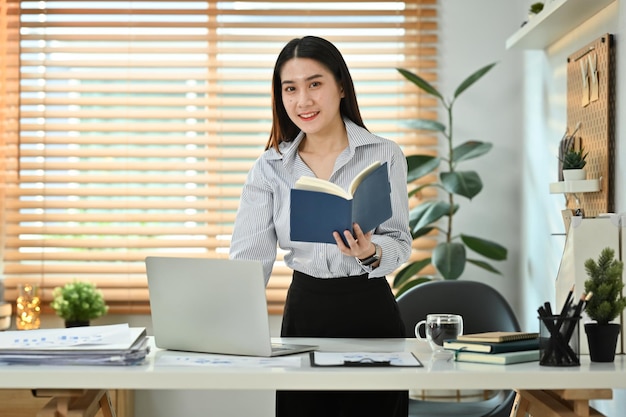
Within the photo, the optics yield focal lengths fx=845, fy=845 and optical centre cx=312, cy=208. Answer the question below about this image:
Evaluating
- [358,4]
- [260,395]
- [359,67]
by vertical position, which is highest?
[358,4]

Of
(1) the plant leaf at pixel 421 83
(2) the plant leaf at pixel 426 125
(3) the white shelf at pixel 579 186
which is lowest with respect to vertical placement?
(3) the white shelf at pixel 579 186

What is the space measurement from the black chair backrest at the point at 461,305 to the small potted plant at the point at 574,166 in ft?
1.48

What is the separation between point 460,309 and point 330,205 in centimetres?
120

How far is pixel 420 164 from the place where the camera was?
3.60 meters

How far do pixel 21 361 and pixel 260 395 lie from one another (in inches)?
88.8

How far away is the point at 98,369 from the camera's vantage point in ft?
5.37

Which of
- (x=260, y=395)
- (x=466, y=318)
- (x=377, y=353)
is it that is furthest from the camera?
(x=260, y=395)

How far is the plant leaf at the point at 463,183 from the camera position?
344 cm

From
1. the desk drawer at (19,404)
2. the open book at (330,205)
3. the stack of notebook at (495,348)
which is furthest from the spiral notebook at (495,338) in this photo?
the desk drawer at (19,404)

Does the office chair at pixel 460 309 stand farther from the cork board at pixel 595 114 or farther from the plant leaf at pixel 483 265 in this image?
the plant leaf at pixel 483 265

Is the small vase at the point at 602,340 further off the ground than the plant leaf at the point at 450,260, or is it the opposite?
the plant leaf at the point at 450,260

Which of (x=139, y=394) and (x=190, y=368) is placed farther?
(x=139, y=394)

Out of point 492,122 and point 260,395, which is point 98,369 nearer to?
point 260,395

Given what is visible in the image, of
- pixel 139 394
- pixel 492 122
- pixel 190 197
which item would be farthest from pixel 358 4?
pixel 139 394
